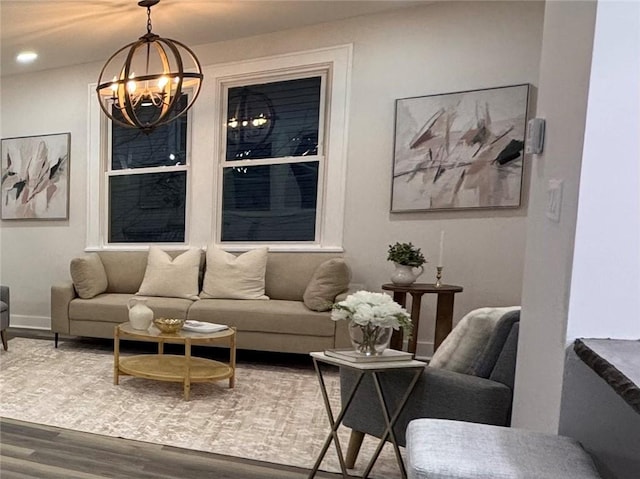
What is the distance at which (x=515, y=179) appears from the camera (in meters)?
3.51

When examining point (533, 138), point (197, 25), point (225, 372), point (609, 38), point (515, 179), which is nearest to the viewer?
point (609, 38)

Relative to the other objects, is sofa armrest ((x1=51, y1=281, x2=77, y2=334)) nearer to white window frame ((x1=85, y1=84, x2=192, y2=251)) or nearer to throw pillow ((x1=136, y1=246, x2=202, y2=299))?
throw pillow ((x1=136, y1=246, x2=202, y2=299))

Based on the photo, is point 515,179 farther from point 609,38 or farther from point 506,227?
point 609,38

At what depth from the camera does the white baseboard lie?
5.05 m

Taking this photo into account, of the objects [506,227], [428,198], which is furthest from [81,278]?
[506,227]

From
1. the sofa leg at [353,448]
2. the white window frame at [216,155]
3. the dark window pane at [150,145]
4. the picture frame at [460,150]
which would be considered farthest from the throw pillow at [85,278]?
the sofa leg at [353,448]

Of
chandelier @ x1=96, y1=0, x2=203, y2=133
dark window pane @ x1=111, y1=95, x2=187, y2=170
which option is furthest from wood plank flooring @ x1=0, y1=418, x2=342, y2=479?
dark window pane @ x1=111, y1=95, x2=187, y2=170

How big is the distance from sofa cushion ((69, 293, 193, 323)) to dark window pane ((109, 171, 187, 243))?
3.00 ft

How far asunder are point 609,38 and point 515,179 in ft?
8.61

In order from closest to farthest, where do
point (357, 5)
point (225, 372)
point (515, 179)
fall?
point (225, 372) → point (515, 179) → point (357, 5)

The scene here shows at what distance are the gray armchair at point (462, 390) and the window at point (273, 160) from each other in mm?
2517

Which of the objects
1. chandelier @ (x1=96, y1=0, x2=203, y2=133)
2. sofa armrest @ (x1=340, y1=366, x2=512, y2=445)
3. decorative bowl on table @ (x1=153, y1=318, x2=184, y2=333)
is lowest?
decorative bowl on table @ (x1=153, y1=318, x2=184, y2=333)

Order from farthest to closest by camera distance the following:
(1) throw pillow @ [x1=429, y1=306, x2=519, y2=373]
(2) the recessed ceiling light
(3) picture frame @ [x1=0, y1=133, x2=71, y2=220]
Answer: (3) picture frame @ [x1=0, y1=133, x2=71, y2=220]
(2) the recessed ceiling light
(1) throw pillow @ [x1=429, y1=306, x2=519, y2=373]

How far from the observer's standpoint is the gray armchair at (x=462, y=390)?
1584 millimetres
